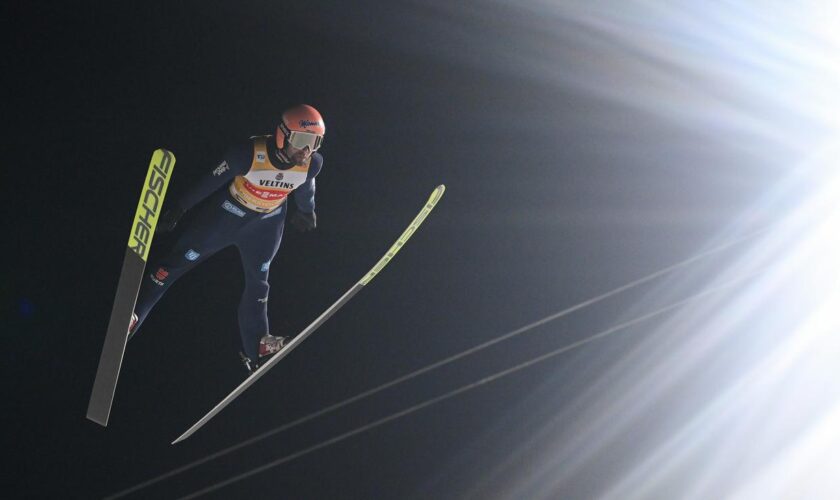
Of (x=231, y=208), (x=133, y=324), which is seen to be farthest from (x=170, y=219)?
(x=133, y=324)

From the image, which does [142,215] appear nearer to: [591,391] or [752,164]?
[591,391]

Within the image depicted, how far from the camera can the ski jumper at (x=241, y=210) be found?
88.6 inches

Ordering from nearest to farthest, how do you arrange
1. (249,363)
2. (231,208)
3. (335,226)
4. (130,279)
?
(130,279) → (231,208) → (249,363) → (335,226)

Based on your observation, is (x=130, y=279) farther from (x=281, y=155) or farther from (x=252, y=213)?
(x=281, y=155)

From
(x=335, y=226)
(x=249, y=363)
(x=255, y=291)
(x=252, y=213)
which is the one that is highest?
(x=335, y=226)

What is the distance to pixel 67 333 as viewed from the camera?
8.11 feet

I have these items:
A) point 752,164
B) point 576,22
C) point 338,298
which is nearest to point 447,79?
point 576,22

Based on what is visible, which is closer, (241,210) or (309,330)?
(241,210)

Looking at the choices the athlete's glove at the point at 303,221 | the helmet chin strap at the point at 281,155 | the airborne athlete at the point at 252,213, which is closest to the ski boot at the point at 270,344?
the airborne athlete at the point at 252,213

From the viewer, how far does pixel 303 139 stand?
2.25 m

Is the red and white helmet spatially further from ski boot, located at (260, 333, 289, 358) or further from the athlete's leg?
ski boot, located at (260, 333, 289, 358)

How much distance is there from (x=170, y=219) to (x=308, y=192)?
0.43m

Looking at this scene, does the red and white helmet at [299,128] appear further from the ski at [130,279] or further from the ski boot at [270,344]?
the ski boot at [270,344]

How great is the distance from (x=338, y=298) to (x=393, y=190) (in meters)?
0.46
